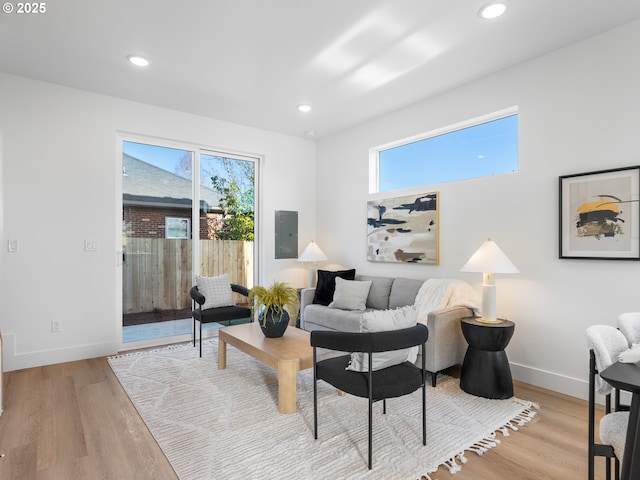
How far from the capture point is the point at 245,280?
16.6 ft

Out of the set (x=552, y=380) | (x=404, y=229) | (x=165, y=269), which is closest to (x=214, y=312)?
(x=165, y=269)

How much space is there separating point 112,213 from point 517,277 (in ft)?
13.7

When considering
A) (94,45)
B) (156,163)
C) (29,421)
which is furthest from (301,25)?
(29,421)

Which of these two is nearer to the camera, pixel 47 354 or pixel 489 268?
pixel 489 268

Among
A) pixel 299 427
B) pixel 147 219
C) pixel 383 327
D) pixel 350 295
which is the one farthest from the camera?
pixel 147 219

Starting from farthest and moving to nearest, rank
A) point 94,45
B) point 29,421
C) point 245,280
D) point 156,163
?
point 245,280 < point 156,163 < point 94,45 < point 29,421

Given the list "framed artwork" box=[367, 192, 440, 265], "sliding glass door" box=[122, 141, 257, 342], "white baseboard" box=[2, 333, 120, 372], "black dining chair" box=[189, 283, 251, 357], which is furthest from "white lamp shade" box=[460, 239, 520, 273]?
"white baseboard" box=[2, 333, 120, 372]

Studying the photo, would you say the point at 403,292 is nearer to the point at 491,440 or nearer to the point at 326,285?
the point at 326,285

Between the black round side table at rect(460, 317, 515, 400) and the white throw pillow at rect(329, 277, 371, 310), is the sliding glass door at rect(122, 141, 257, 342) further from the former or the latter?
the black round side table at rect(460, 317, 515, 400)

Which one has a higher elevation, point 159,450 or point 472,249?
point 472,249

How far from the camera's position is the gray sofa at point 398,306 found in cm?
295

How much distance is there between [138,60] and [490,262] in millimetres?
3423

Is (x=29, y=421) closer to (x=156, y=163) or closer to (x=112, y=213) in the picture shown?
(x=112, y=213)

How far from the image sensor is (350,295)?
4.09 m
